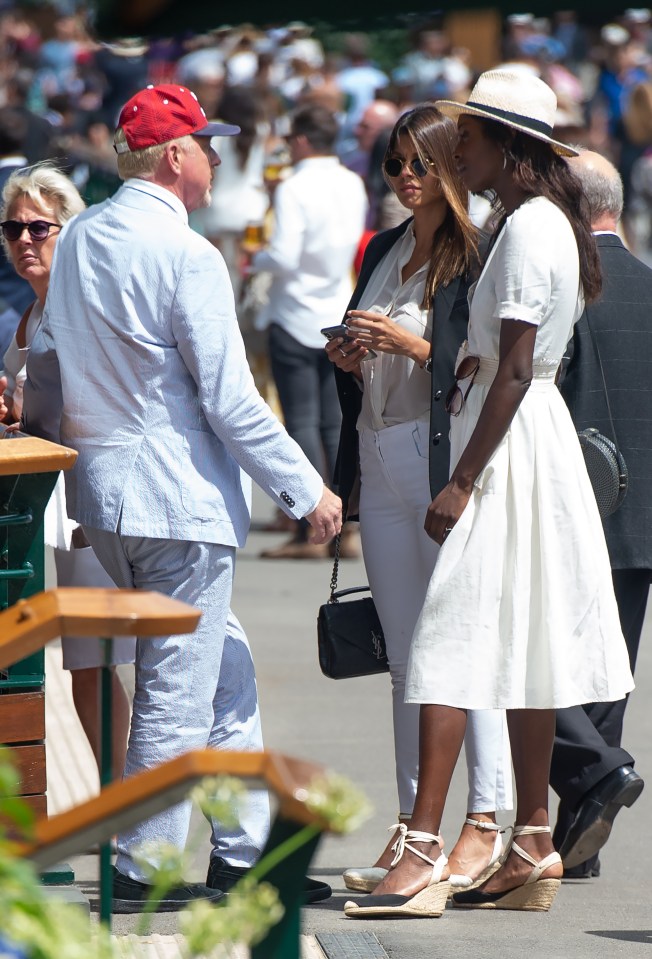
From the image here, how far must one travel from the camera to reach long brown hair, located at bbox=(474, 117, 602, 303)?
12.8ft

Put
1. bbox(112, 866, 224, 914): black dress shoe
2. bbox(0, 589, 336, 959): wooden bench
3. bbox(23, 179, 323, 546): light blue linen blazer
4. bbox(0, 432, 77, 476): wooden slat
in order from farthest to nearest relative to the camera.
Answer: bbox(112, 866, 224, 914): black dress shoe, bbox(23, 179, 323, 546): light blue linen blazer, bbox(0, 432, 77, 476): wooden slat, bbox(0, 589, 336, 959): wooden bench

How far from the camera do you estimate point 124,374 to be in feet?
12.4

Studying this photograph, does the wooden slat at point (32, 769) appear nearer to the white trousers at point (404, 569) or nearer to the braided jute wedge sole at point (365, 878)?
the braided jute wedge sole at point (365, 878)

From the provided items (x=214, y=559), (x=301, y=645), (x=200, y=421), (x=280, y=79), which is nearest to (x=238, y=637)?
(x=214, y=559)

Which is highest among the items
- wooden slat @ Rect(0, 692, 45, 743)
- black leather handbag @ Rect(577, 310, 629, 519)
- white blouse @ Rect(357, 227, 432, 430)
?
white blouse @ Rect(357, 227, 432, 430)

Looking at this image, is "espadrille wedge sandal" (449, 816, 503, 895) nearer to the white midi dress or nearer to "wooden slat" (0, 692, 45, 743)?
the white midi dress

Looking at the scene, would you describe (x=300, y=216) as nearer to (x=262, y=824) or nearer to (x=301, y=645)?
(x=301, y=645)

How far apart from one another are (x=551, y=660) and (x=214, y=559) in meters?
0.86

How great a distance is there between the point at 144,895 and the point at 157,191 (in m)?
1.71

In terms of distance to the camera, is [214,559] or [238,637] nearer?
[214,559]

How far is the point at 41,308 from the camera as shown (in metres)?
4.68

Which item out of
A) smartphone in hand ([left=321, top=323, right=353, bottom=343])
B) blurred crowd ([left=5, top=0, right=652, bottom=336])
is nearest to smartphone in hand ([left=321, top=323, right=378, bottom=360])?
smartphone in hand ([left=321, top=323, right=353, bottom=343])

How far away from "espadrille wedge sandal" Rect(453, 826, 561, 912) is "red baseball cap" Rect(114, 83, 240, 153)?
6.39 feet

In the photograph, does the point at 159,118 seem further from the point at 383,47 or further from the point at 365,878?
the point at 383,47
